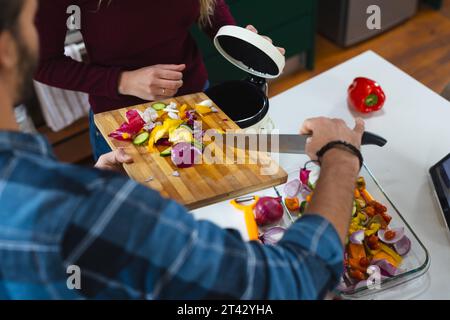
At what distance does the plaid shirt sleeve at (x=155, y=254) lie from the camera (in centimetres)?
51

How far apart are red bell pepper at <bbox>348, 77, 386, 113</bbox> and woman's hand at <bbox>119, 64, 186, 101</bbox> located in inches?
19.6

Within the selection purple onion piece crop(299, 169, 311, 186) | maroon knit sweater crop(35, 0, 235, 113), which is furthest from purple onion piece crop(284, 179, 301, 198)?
maroon knit sweater crop(35, 0, 235, 113)

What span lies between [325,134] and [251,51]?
0.37 meters

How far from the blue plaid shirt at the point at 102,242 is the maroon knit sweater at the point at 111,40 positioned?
623mm

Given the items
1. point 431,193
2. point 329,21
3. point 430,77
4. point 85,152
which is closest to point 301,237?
point 431,193

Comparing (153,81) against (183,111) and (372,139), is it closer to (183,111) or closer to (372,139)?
(183,111)

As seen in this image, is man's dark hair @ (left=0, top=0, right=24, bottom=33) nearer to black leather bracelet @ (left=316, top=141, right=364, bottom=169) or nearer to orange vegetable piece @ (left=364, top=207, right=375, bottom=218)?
black leather bracelet @ (left=316, top=141, right=364, bottom=169)

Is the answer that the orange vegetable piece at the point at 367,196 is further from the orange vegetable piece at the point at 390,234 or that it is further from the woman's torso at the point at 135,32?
the woman's torso at the point at 135,32

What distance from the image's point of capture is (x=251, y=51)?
1.10m

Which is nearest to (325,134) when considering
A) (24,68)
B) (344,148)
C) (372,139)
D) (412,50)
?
(344,148)

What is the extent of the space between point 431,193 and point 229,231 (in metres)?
0.65

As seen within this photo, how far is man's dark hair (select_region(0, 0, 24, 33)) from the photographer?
0.49 meters

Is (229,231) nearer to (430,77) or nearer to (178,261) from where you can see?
(178,261)
